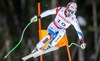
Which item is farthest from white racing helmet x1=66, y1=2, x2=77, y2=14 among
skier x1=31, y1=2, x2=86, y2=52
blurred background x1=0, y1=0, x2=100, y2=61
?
blurred background x1=0, y1=0, x2=100, y2=61

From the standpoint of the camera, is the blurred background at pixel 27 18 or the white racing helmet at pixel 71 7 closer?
the white racing helmet at pixel 71 7

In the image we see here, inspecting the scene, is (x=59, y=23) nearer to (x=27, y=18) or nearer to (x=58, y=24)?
(x=58, y=24)

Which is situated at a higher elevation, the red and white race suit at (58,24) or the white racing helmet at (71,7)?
the white racing helmet at (71,7)

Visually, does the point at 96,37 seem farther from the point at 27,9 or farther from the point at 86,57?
the point at 27,9

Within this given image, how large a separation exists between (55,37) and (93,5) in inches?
65.3

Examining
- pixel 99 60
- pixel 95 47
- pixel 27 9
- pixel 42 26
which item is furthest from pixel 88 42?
pixel 42 26

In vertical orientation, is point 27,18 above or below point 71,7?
below

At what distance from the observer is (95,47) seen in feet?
9.29

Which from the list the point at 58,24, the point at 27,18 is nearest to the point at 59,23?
the point at 58,24

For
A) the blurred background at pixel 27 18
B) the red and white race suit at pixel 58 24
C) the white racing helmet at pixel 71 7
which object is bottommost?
the blurred background at pixel 27 18

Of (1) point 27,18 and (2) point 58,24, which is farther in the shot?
(1) point 27,18

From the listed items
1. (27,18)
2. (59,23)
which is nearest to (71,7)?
(59,23)

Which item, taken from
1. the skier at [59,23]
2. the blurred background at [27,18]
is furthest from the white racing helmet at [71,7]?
the blurred background at [27,18]

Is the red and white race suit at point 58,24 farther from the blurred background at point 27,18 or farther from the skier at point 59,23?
the blurred background at point 27,18
